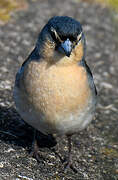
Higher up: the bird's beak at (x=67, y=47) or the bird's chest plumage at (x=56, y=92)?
the bird's beak at (x=67, y=47)

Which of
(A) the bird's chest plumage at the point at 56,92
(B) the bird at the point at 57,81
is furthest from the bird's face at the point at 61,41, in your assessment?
(A) the bird's chest plumage at the point at 56,92

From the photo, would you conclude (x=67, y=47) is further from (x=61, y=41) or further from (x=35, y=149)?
(x=35, y=149)

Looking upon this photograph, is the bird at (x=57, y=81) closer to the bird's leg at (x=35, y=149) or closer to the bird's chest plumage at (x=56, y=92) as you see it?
the bird's chest plumage at (x=56, y=92)

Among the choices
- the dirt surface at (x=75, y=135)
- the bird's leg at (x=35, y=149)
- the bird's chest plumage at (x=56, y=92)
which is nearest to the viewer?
the bird's chest plumage at (x=56, y=92)

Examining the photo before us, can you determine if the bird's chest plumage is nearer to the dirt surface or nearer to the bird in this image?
the bird

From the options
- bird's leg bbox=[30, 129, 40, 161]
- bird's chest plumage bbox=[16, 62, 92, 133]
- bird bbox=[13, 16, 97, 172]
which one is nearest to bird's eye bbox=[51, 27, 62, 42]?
bird bbox=[13, 16, 97, 172]
